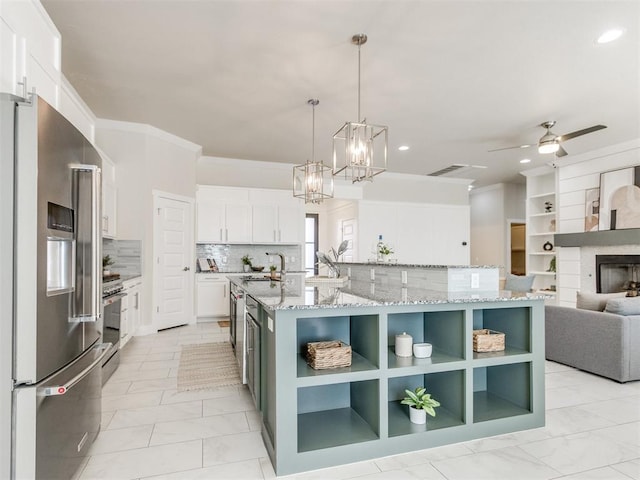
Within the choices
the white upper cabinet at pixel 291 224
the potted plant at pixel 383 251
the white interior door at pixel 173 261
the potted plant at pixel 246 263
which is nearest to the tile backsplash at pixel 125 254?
the white interior door at pixel 173 261

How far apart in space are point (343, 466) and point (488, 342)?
1.26 m

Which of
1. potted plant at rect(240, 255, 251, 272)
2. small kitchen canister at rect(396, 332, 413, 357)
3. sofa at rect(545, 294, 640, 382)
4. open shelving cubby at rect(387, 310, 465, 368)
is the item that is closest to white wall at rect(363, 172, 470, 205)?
potted plant at rect(240, 255, 251, 272)

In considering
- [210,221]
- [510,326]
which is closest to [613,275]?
[510,326]

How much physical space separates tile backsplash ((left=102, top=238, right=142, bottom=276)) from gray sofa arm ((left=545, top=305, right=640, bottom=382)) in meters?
5.21

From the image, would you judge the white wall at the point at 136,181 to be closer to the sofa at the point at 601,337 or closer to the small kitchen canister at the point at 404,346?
the small kitchen canister at the point at 404,346

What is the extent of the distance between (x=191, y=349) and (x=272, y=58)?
3396 mm

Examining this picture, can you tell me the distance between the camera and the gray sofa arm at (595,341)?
3.31m

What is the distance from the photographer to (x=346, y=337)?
8.79 feet

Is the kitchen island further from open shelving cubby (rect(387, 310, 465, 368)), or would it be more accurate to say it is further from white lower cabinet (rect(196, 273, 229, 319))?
white lower cabinet (rect(196, 273, 229, 319))

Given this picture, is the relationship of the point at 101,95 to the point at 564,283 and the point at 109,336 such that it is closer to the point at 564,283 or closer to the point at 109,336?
the point at 109,336

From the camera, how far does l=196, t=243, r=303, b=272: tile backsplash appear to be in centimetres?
706

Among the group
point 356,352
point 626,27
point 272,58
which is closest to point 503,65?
point 626,27

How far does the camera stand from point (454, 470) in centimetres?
204

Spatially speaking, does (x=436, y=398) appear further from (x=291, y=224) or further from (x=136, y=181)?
(x=291, y=224)
